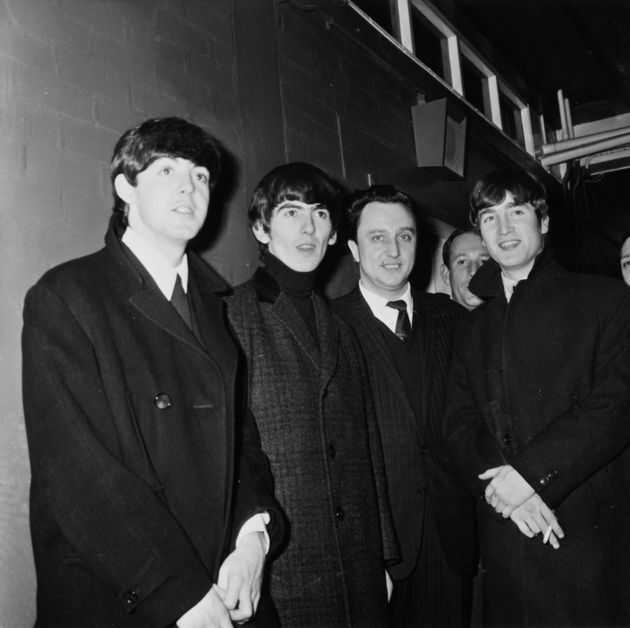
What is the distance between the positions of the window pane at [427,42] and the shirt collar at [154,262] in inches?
154

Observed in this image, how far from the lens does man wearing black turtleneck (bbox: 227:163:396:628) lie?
1.85 meters

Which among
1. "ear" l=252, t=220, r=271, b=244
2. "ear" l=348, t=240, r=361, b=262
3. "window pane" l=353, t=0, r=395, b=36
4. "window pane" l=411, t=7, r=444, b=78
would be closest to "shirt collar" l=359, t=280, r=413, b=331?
"ear" l=348, t=240, r=361, b=262

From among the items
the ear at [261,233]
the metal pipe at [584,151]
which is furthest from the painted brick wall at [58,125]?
the metal pipe at [584,151]

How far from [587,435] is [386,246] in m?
1.07

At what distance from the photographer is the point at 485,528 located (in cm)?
221

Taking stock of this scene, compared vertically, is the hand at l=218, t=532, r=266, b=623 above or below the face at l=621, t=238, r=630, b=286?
below

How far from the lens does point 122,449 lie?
1.41 metres

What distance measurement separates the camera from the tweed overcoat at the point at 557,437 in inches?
79.4

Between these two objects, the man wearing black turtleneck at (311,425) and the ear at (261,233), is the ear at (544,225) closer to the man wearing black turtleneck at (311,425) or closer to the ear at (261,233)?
the man wearing black turtleneck at (311,425)

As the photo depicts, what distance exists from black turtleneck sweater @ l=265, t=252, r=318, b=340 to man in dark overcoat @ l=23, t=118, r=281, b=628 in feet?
1.54

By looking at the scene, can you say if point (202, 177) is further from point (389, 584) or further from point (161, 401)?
point (389, 584)

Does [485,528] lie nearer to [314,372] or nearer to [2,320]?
[314,372]

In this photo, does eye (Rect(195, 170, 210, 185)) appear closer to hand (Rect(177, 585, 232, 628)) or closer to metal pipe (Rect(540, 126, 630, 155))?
hand (Rect(177, 585, 232, 628))

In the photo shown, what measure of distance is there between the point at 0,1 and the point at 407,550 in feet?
7.11
